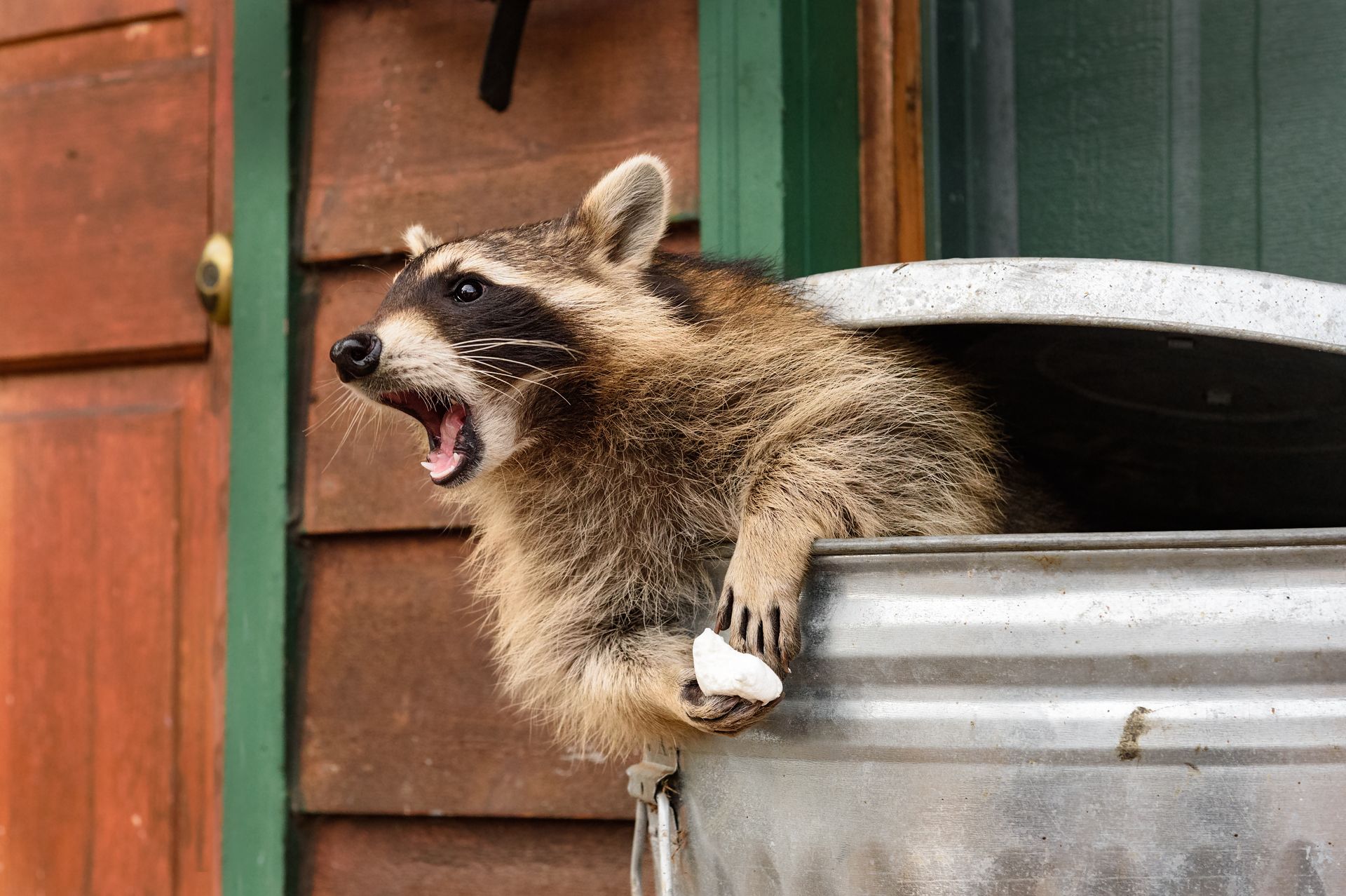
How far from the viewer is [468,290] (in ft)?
4.89

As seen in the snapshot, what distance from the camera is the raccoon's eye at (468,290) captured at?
4.89 feet

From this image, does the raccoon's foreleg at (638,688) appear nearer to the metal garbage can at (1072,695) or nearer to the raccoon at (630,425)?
the raccoon at (630,425)

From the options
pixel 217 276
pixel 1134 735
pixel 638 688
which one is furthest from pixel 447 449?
pixel 217 276

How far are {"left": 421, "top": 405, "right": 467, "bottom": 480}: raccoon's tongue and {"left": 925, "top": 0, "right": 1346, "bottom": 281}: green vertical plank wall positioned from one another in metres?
0.96

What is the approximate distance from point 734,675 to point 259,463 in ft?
4.63

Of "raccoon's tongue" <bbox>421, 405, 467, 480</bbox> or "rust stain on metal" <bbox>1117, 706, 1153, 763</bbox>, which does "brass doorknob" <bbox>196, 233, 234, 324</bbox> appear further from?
"rust stain on metal" <bbox>1117, 706, 1153, 763</bbox>

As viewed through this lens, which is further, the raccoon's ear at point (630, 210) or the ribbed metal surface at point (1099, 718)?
the raccoon's ear at point (630, 210)

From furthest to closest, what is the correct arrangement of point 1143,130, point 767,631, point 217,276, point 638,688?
point 217,276 < point 1143,130 < point 638,688 < point 767,631

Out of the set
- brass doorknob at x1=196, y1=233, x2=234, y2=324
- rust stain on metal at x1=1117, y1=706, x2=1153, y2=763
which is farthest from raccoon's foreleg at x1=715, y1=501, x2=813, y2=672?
brass doorknob at x1=196, y1=233, x2=234, y2=324

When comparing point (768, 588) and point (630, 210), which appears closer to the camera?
point (768, 588)

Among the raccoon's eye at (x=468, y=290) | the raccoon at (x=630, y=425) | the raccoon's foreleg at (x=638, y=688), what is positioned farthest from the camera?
the raccoon's eye at (x=468, y=290)

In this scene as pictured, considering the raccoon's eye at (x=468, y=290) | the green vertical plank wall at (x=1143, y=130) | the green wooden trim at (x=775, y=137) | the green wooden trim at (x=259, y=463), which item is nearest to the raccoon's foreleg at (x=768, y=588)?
the raccoon's eye at (x=468, y=290)

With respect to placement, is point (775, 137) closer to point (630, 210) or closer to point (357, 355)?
point (630, 210)

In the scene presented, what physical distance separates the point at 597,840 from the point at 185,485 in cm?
100
